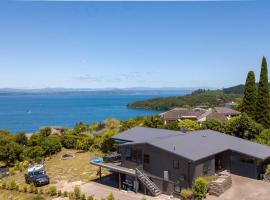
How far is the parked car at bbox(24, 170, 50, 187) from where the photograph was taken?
107 ft

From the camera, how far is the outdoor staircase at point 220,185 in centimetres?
2560

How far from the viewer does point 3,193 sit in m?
31.7

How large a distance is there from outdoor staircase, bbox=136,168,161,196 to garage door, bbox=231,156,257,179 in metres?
8.72

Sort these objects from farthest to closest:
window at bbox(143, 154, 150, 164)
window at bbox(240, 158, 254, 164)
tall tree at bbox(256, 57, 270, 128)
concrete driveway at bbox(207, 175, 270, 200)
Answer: tall tree at bbox(256, 57, 270, 128), window at bbox(240, 158, 254, 164), window at bbox(143, 154, 150, 164), concrete driveway at bbox(207, 175, 270, 200)

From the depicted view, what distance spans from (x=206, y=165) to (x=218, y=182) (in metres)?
2.09

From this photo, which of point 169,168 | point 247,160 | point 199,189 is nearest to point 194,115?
point 247,160

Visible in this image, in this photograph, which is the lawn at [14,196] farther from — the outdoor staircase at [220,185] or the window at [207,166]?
the outdoor staircase at [220,185]

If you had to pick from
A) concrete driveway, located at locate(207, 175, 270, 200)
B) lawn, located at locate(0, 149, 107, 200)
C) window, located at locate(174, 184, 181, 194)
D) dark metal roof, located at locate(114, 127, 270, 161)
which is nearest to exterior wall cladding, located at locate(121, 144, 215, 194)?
window, located at locate(174, 184, 181, 194)

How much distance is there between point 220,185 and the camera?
25.8 meters

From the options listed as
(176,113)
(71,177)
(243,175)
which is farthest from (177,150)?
(176,113)

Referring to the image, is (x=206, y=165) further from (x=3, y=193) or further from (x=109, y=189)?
(x=3, y=193)

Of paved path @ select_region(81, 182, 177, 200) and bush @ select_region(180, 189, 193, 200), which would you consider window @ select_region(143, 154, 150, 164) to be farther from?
bush @ select_region(180, 189, 193, 200)

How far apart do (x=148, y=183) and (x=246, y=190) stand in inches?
353

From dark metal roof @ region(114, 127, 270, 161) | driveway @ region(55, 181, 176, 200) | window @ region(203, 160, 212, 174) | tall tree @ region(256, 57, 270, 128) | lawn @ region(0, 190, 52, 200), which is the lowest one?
lawn @ region(0, 190, 52, 200)
